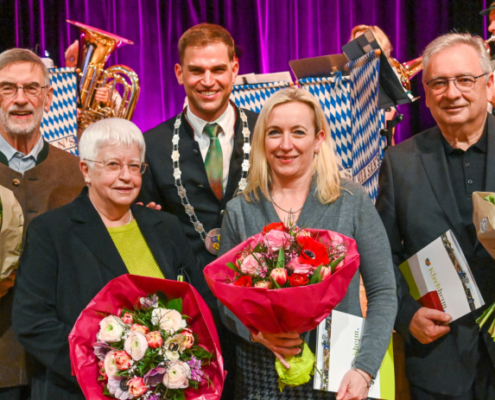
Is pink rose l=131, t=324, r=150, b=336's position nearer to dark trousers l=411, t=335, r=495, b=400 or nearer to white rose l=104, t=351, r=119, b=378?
white rose l=104, t=351, r=119, b=378

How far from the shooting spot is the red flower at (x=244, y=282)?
1.61 m

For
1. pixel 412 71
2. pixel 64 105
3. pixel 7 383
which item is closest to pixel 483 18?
pixel 412 71

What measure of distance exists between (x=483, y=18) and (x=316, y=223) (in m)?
4.72

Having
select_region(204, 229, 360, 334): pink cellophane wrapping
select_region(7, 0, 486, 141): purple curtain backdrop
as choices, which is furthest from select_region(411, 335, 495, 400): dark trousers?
select_region(7, 0, 486, 141): purple curtain backdrop

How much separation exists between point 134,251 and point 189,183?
571 mm

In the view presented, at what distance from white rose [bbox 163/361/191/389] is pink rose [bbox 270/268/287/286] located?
0.39m

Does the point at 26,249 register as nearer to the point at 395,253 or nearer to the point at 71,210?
the point at 71,210

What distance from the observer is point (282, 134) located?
6.67ft

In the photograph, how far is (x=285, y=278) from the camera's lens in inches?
62.4

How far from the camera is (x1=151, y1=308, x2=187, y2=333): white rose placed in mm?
1701

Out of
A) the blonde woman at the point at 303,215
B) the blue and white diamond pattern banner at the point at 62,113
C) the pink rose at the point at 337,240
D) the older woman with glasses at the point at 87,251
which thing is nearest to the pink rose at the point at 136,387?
the older woman with glasses at the point at 87,251

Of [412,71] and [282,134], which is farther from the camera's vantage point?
[412,71]

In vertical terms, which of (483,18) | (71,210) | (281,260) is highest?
(483,18)

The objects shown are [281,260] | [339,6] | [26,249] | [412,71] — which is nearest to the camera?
[281,260]
